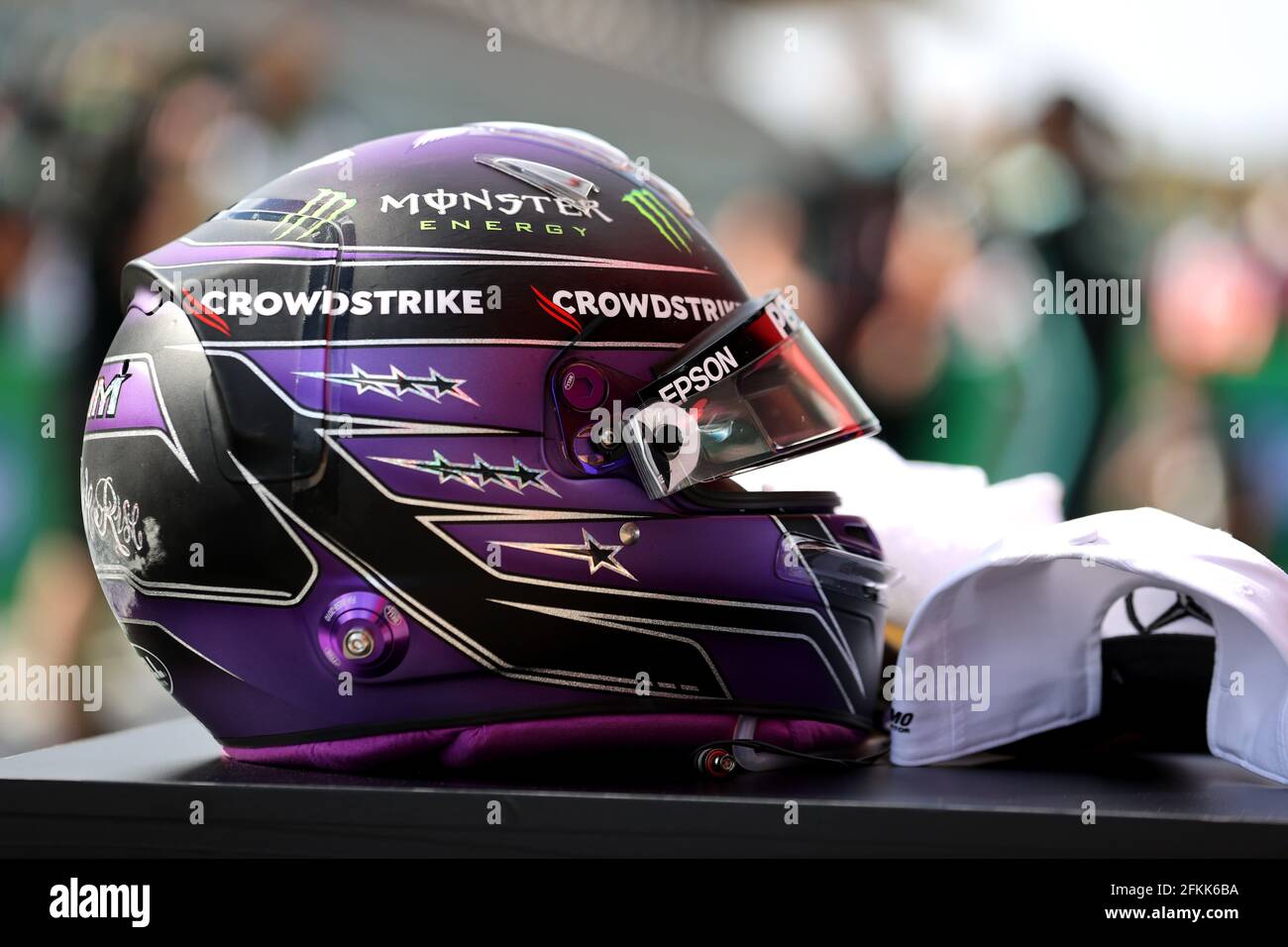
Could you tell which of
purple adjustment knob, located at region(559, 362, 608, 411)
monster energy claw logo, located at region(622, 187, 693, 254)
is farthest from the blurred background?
purple adjustment knob, located at region(559, 362, 608, 411)

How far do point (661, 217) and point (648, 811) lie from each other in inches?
20.2

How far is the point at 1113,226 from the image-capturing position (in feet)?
9.22

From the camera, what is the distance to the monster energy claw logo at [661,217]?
1144 mm

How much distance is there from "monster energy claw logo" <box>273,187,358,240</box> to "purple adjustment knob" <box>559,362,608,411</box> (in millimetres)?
225

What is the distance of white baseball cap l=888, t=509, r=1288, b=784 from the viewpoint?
0.99 meters

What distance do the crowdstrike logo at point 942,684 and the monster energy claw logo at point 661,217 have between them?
392mm

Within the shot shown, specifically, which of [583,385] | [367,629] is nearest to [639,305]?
[583,385]

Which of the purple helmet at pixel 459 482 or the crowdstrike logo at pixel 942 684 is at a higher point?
the purple helmet at pixel 459 482

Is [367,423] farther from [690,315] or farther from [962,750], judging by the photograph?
[962,750]

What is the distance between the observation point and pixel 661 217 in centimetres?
116
